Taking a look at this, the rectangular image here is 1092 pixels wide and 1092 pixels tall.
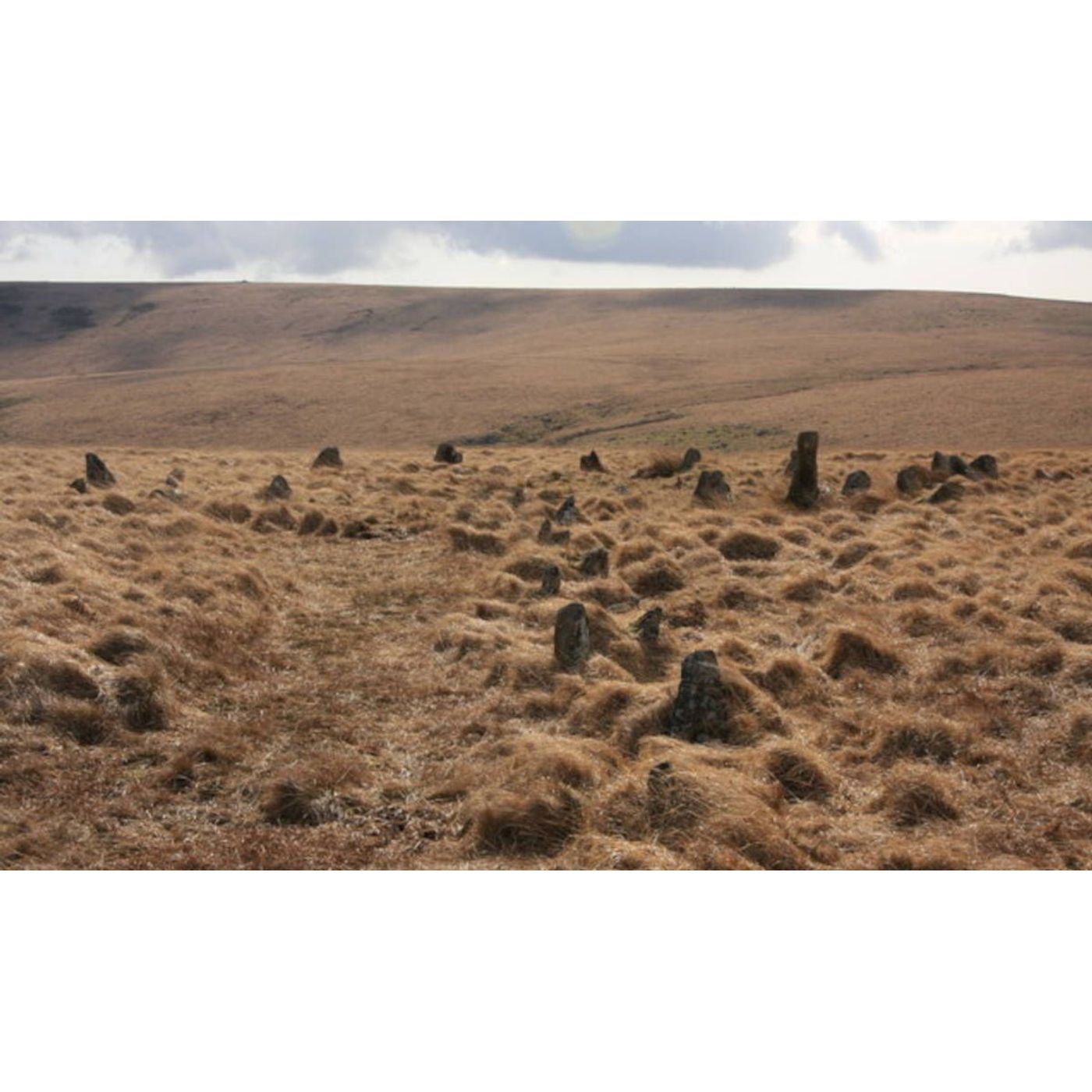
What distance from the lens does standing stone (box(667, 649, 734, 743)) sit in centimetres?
834

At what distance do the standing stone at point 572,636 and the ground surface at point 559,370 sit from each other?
1123 inches

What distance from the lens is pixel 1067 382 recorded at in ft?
162

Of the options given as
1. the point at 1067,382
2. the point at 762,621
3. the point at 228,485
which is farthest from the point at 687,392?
the point at 762,621

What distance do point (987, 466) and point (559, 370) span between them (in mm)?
46405

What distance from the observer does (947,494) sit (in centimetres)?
1975

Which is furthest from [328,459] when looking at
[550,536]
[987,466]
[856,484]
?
[987,466]

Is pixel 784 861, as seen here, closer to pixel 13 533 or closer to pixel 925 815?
pixel 925 815

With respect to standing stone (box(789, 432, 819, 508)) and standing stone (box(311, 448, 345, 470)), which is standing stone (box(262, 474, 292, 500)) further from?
standing stone (box(789, 432, 819, 508))

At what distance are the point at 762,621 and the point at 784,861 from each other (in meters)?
5.73

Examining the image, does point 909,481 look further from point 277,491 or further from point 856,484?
point 277,491

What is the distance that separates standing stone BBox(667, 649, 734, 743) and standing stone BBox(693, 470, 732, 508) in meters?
11.3

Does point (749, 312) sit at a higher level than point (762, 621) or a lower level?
higher

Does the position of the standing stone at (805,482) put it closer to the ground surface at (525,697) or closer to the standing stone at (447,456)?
the ground surface at (525,697)

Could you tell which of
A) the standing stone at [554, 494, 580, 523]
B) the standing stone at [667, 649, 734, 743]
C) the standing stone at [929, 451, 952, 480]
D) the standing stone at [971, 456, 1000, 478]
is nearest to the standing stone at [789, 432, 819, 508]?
the standing stone at [554, 494, 580, 523]
